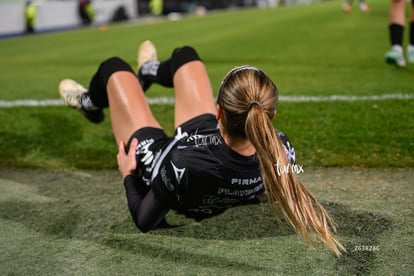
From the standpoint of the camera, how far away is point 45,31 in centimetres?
2573

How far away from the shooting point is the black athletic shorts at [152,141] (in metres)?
2.96

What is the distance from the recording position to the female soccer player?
2.22 metres

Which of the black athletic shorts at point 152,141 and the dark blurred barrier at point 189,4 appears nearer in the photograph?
the black athletic shorts at point 152,141

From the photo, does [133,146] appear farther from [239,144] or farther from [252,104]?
[252,104]

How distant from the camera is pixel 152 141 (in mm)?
3043

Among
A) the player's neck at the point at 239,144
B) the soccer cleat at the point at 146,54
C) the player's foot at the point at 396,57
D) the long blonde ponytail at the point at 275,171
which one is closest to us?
the long blonde ponytail at the point at 275,171

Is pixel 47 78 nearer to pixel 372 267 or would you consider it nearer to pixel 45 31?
pixel 372 267

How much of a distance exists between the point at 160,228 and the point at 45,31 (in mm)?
24719

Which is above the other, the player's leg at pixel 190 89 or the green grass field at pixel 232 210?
the player's leg at pixel 190 89

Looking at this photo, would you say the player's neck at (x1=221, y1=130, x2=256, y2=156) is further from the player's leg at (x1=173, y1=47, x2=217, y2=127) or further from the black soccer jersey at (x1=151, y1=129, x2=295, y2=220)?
→ the player's leg at (x1=173, y1=47, x2=217, y2=127)

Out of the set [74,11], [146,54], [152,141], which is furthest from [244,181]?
[74,11]

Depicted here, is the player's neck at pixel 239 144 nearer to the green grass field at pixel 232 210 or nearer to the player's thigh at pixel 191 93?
the green grass field at pixel 232 210

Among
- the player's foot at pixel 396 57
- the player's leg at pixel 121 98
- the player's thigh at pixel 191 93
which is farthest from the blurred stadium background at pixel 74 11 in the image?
the player's thigh at pixel 191 93

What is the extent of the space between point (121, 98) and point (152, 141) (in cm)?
42
